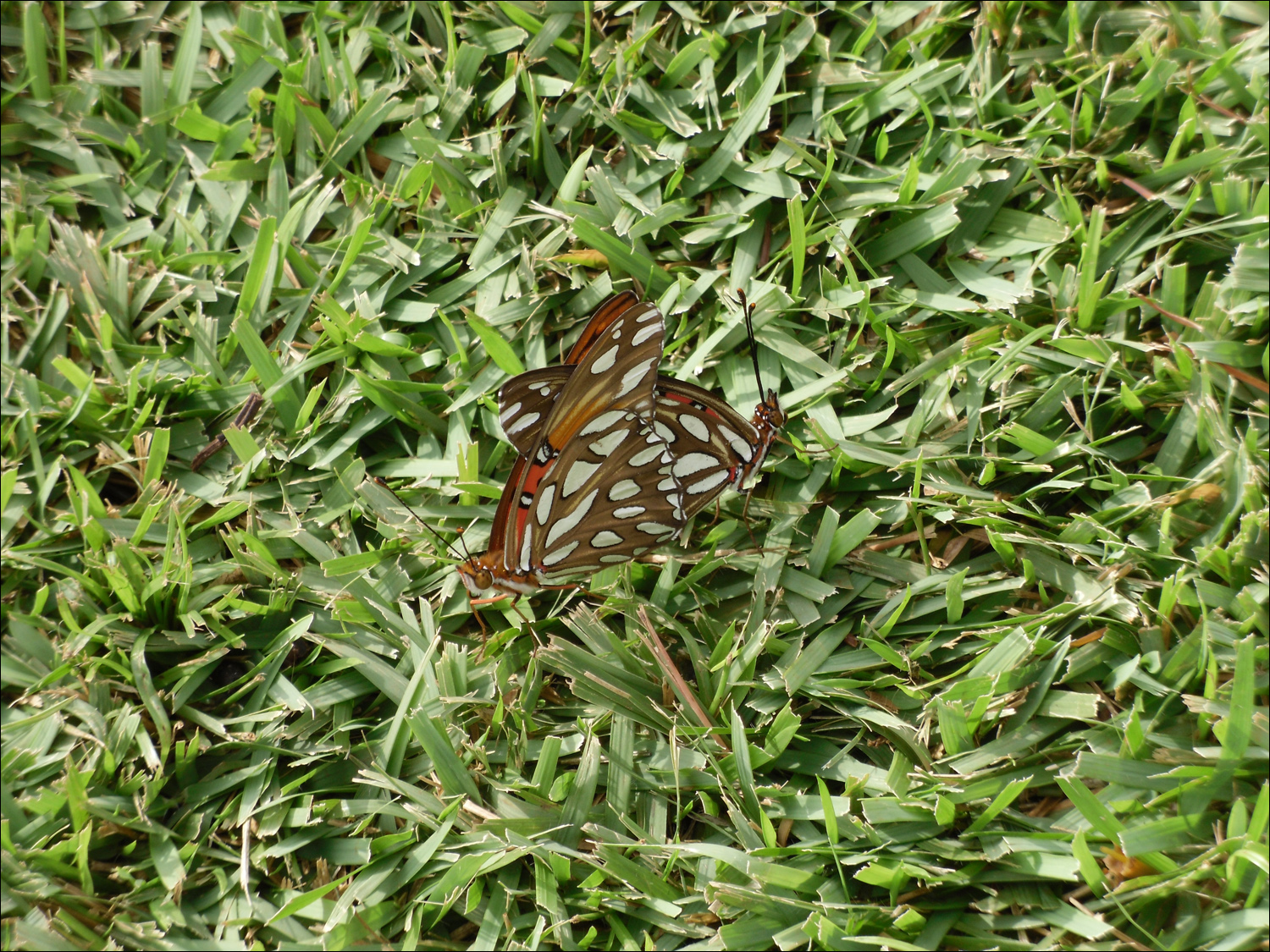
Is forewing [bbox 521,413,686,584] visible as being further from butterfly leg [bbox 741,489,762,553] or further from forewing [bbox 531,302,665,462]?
butterfly leg [bbox 741,489,762,553]

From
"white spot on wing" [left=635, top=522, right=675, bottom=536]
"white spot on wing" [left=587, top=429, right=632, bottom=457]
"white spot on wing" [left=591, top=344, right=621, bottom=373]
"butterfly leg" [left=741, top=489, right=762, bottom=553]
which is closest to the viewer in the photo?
"white spot on wing" [left=591, top=344, right=621, bottom=373]

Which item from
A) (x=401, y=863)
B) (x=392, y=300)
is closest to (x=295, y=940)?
(x=401, y=863)

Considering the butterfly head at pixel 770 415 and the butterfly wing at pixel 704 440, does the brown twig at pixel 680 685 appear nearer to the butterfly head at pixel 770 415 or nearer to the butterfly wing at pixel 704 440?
the butterfly wing at pixel 704 440

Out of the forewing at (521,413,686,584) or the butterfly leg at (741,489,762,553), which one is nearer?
the forewing at (521,413,686,584)

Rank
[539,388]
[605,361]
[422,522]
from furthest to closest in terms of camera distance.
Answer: [422,522]
[539,388]
[605,361]

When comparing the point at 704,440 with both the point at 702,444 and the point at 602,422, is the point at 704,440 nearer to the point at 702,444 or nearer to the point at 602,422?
the point at 702,444

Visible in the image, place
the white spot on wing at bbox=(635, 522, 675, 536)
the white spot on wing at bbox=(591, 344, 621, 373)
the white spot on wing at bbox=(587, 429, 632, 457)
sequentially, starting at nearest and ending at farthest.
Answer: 1. the white spot on wing at bbox=(591, 344, 621, 373)
2. the white spot on wing at bbox=(587, 429, 632, 457)
3. the white spot on wing at bbox=(635, 522, 675, 536)

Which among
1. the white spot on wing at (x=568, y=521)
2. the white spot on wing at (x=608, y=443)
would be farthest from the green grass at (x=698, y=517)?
the white spot on wing at (x=608, y=443)

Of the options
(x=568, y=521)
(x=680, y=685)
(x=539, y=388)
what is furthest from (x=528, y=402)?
(x=680, y=685)

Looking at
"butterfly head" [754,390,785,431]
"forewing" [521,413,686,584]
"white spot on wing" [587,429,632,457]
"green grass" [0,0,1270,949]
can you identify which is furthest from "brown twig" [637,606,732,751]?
"butterfly head" [754,390,785,431]
